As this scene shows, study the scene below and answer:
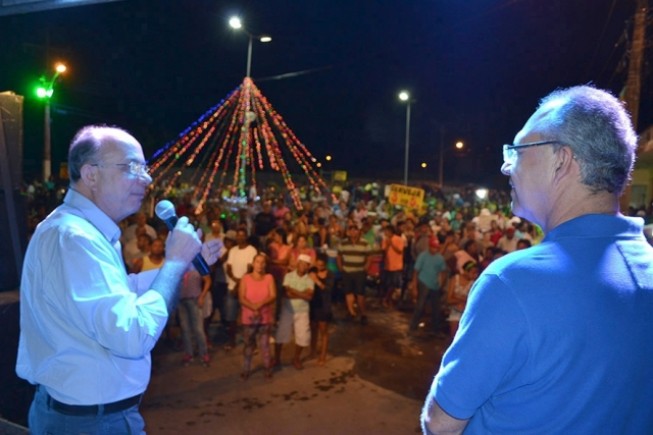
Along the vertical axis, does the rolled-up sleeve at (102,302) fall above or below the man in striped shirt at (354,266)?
above

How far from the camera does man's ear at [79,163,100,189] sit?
7.02 ft

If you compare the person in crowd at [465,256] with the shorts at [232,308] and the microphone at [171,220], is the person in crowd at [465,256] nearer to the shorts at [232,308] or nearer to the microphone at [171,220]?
the shorts at [232,308]

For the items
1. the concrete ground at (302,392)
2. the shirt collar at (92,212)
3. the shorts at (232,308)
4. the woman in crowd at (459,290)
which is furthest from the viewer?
the shorts at (232,308)

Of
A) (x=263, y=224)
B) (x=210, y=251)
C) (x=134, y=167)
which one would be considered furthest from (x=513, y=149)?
(x=263, y=224)

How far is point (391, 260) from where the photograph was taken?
11391mm

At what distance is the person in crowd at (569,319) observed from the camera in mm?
1247

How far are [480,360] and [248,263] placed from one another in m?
7.44

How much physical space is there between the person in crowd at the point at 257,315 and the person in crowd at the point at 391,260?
464 centimetres

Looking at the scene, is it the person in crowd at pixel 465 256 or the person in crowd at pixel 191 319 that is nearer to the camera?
the person in crowd at pixel 191 319

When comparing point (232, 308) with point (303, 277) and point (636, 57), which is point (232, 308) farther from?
point (636, 57)

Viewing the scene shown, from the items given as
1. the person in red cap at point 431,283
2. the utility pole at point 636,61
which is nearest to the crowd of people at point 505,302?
the person in red cap at point 431,283

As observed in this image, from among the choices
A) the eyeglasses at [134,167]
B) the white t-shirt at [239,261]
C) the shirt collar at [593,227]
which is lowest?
the white t-shirt at [239,261]

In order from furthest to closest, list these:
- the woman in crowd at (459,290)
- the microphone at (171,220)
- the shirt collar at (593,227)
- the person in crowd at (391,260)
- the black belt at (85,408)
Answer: the person in crowd at (391,260)
the woman in crowd at (459,290)
the microphone at (171,220)
the black belt at (85,408)
the shirt collar at (593,227)

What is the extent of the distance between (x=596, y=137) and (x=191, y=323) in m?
6.91
